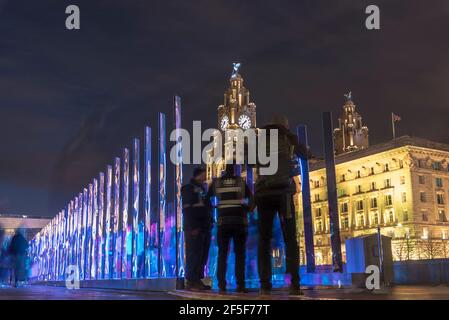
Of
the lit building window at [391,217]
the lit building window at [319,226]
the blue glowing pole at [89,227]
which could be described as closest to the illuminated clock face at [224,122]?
the lit building window at [319,226]

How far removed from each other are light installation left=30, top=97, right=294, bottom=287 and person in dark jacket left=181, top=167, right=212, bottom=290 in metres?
1.43

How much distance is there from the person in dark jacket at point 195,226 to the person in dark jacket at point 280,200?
308 cm

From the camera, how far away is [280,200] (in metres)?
8.71

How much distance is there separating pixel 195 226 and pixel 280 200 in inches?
144

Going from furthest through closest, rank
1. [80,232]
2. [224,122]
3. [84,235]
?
1. [224,122]
2. [80,232]
3. [84,235]

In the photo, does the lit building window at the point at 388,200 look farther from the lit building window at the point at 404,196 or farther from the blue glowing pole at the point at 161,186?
the blue glowing pole at the point at 161,186

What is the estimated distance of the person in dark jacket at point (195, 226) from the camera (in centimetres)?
1186

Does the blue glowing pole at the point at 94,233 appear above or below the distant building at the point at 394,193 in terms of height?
below

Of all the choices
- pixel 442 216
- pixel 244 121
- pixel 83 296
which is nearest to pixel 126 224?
pixel 83 296

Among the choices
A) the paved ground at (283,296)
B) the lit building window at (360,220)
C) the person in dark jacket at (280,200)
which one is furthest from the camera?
the lit building window at (360,220)

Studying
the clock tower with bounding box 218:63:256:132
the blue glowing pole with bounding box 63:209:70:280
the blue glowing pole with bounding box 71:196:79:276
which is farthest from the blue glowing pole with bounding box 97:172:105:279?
the clock tower with bounding box 218:63:256:132

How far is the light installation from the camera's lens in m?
16.4

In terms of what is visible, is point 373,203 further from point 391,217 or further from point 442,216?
point 442,216
